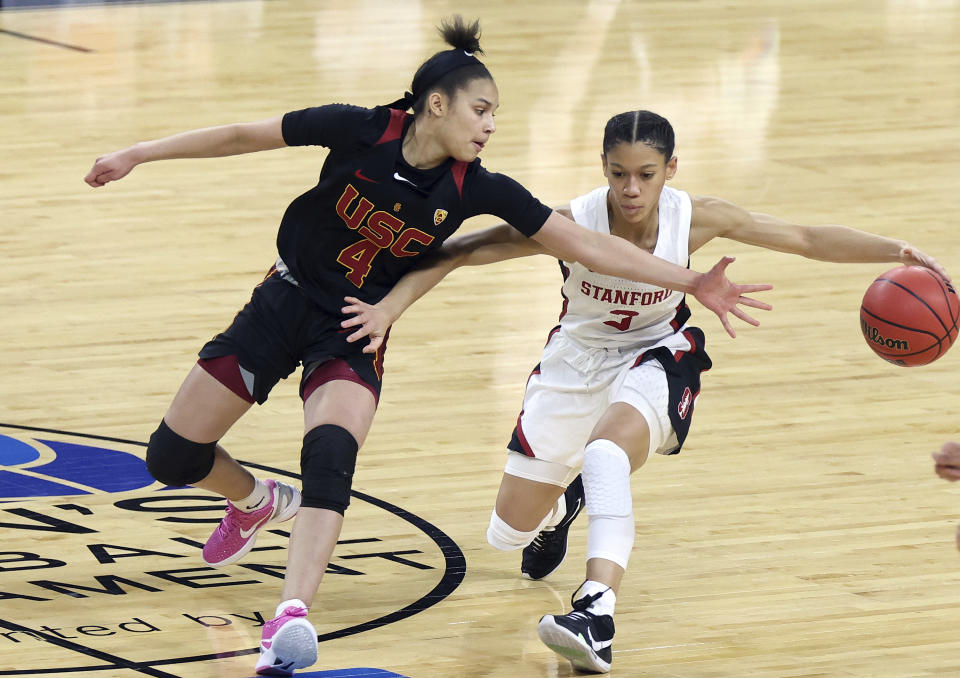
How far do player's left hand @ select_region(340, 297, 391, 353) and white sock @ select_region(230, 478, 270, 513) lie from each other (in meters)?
0.64

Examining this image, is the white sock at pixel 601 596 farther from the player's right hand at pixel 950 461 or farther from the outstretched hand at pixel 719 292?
the player's right hand at pixel 950 461

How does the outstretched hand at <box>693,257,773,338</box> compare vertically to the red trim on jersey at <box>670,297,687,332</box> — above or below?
above

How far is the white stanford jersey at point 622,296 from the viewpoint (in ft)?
15.0

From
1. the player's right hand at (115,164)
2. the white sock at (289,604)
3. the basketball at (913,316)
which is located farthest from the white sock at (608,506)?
the player's right hand at (115,164)

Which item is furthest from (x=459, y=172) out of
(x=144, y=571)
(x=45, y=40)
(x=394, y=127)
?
(x=45, y=40)

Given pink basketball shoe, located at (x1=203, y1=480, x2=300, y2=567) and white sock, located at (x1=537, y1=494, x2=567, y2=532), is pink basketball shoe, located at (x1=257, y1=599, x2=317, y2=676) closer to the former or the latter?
pink basketball shoe, located at (x1=203, y1=480, x2=300, y2=567)

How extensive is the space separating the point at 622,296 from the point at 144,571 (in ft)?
5.01

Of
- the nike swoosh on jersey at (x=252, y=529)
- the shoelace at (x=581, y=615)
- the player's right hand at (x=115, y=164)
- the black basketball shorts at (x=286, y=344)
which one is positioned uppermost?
the player's right hand at (x=115, y=164)

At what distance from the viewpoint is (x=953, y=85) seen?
40.1ft

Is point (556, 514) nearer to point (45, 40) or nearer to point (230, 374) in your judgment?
point (230, 374)

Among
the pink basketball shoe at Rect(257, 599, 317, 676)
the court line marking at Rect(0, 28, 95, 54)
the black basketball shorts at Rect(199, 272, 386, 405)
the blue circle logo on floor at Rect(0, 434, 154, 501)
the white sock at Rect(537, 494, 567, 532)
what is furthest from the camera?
the court line marking at Rect(0, 28, 95, 54)

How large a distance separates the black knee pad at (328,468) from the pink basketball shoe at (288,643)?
267mm

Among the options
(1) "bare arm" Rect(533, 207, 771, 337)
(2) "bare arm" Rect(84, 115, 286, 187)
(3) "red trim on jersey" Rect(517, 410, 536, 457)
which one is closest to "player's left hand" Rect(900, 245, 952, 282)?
(1) "bare arm" Rect(533, 207, 771, 337)

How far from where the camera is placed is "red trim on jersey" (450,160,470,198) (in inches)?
170
